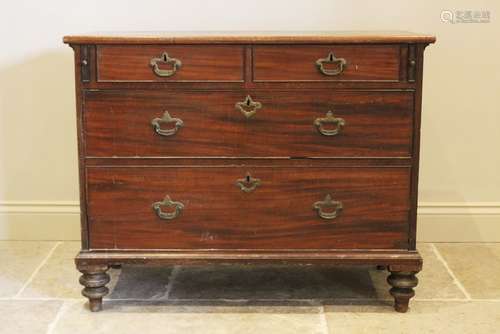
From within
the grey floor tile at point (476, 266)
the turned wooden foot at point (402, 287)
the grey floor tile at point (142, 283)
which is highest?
the turned wooden foot at point (402, 287)

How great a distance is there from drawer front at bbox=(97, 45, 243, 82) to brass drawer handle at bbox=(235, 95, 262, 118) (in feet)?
0.24

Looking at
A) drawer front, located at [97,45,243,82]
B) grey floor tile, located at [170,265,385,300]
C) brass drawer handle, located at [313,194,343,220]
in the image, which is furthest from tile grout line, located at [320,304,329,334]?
drawer front, located at [97,45,243,82]

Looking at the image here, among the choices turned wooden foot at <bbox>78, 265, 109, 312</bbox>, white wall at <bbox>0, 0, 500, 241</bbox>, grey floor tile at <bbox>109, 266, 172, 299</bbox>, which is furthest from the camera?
white wall at <bbox>0, 0, 500, 241</bbox>

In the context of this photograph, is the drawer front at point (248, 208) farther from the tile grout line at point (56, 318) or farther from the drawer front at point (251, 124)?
the tile grout line at point (56, 318)

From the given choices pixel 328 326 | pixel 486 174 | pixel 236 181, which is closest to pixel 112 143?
pixel 236 181

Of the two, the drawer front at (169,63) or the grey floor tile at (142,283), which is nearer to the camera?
the drawer front at (169,63)

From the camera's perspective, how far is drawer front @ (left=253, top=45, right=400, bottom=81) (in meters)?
2.62

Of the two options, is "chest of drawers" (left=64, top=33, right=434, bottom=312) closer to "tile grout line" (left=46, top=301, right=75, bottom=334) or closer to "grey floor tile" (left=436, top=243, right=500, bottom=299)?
"tile grout line" (left=46, top=301, right=75, bottom=334)

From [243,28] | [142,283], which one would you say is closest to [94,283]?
[142,283]

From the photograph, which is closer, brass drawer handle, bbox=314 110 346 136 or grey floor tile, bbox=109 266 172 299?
brass drawer handle, bbox=314 110 346 136

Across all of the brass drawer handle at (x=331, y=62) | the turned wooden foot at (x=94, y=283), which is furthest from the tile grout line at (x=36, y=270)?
the brass drawer handle at (x=331, y=62)

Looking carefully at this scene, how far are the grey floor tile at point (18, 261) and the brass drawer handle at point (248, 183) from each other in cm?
93

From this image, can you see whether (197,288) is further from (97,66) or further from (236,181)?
(97,66)

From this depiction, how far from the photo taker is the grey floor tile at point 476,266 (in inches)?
118
